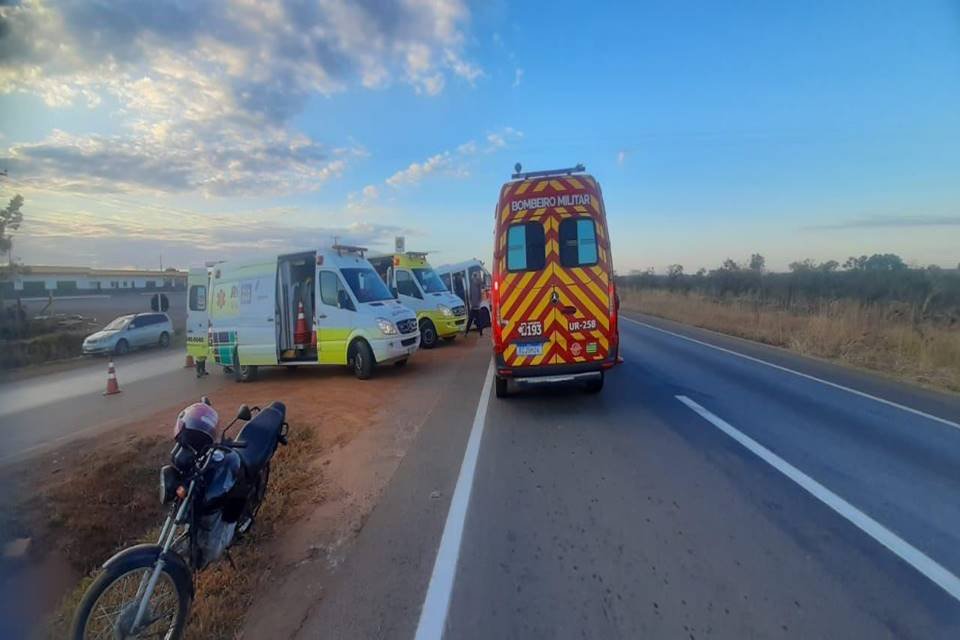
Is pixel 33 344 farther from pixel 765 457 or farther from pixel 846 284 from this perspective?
pixel 846 284

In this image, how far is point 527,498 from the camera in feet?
15.5

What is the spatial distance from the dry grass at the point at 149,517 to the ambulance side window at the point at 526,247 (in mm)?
3904

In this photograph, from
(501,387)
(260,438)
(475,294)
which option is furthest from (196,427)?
(475,294)

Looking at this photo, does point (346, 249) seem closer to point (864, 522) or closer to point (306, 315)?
point (306, 315)

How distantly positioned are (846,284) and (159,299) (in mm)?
33931

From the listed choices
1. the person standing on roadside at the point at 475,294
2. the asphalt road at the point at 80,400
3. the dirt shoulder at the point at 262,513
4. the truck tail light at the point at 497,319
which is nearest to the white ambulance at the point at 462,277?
the person standing on roadside at the point at 475,294

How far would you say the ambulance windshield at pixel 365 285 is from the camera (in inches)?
471

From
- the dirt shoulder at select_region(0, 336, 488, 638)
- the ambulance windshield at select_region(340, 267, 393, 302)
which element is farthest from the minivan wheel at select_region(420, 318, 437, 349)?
the dirt shoulder at select_region(0, 336, 488, 638)

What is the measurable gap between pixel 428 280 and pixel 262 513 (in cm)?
1406

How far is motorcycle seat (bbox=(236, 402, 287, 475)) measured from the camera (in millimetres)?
4039

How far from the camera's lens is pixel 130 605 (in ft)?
9.27

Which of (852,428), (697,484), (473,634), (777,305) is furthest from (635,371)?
(777,305)

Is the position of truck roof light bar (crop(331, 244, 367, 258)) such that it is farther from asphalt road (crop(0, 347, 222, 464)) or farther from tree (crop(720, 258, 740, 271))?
tree (crop(720, 258, 740, 271))

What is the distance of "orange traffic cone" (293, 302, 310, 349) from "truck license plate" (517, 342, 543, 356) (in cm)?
670
